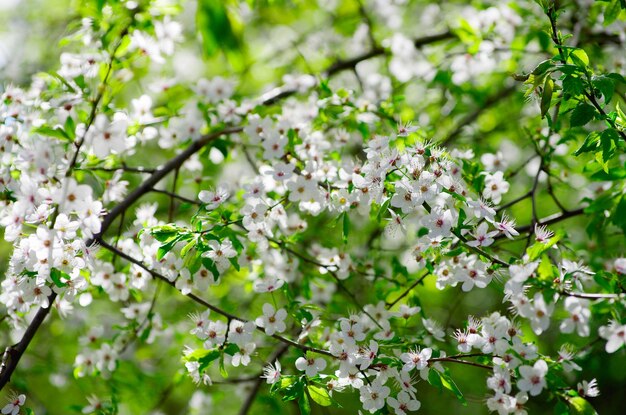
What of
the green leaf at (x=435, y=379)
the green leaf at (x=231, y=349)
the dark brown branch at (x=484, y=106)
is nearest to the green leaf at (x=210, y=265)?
the green leaf at (x=231, y=349)

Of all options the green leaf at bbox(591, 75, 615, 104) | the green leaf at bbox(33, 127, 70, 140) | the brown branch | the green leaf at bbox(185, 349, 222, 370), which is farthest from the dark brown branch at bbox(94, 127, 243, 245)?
the green leaf at bbox(591, 75, 615, 104)

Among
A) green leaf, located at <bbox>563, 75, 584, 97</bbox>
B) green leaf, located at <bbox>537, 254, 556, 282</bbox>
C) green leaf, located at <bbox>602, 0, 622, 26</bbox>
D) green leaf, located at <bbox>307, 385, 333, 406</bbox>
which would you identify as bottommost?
green leaf, located at <bbox>307, 385, 333, 406</bbox>

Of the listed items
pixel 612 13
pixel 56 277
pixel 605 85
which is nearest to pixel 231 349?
pixel 56 277

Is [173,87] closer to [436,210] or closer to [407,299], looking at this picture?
[407,299]

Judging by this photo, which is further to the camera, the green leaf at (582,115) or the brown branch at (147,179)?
the brown branch at (147,179)

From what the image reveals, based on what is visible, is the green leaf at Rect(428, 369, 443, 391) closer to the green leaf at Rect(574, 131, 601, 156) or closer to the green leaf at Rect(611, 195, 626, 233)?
the green leaf at Rect(611, 195, 626, 233)

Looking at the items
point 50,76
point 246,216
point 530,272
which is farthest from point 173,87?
point 530,272

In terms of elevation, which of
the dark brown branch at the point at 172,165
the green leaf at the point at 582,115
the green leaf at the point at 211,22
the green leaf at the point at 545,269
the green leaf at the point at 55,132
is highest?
the green leaf at the point at 55,132

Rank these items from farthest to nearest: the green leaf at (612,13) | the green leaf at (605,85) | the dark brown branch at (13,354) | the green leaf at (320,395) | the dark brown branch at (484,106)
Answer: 1. the dark brown branch at (484,106)
2. the green leaf at (612,13)
3. the dark brown branch at (13,354)
4. the green leaf at (320,395)
5. the green leaf at (605,85)

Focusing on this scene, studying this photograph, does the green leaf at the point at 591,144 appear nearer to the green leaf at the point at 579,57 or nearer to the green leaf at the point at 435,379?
the green leaf at the point at 579,57

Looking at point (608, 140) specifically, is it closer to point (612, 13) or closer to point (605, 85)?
point (605, 85)

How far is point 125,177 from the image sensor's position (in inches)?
149

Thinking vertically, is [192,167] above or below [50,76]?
below

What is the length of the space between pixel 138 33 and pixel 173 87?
0.82 metres
